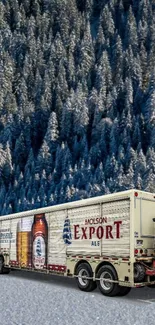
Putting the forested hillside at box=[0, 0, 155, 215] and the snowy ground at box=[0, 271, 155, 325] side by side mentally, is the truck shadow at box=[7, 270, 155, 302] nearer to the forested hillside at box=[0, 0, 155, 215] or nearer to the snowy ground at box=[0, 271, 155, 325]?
the snowy ground at box=[0, 271, 155, 325]

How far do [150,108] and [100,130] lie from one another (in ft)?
48.6

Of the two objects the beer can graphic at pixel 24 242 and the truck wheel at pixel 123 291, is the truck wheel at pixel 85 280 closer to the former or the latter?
the truck wheel at pixel 123 291

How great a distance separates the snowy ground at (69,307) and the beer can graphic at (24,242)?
109 inches

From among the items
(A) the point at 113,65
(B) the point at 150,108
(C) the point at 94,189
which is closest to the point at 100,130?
(B) the point at 150,108

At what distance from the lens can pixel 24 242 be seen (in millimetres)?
17750

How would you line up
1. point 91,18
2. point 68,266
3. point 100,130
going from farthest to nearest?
1. point 91,18
2. point 100,130
3. point 68,266

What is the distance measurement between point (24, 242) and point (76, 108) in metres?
89.2

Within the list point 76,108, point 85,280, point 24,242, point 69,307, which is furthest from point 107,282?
point 76,108

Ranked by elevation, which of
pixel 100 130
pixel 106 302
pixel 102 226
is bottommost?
pixel 106 302

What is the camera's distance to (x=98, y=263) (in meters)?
13.1

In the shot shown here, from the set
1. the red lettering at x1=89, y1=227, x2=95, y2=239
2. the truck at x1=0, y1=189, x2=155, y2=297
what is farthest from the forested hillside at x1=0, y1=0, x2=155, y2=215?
the red lettering at x1=89, y1=227, x2=95, y2=239

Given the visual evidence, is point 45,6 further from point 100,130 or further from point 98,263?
point 98,263

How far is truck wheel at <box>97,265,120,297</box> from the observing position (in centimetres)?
1234

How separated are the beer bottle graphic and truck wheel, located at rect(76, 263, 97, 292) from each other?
2.50 metres
